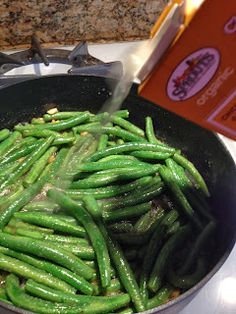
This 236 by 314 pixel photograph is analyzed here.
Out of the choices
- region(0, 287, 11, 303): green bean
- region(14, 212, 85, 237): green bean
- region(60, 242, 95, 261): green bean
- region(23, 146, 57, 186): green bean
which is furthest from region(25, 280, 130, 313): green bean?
region(23, 146, 57, 186): green bean

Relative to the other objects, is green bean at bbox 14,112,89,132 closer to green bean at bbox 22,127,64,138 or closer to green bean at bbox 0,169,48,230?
green bean at bbox 22,127,64,138

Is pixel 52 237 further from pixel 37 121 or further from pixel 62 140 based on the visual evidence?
pixel 37 121

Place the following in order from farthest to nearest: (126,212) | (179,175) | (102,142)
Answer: (102,142), (179,175), (126,212)

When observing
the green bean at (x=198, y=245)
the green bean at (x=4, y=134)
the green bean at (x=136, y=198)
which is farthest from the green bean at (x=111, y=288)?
the green bean at (x=4, y=134)

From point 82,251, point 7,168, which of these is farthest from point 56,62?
point 82,251

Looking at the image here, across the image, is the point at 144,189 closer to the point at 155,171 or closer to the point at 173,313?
the point at 155,171

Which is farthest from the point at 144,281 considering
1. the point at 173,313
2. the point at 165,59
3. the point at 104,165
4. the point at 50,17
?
the point at 50,17

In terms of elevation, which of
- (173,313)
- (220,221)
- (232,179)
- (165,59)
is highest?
(165,59)

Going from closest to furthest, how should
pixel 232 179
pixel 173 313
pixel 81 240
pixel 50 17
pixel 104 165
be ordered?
pixel 173 313, pixel 81 240, pixel 232 179, pixel 104 165, pixel 50 17
